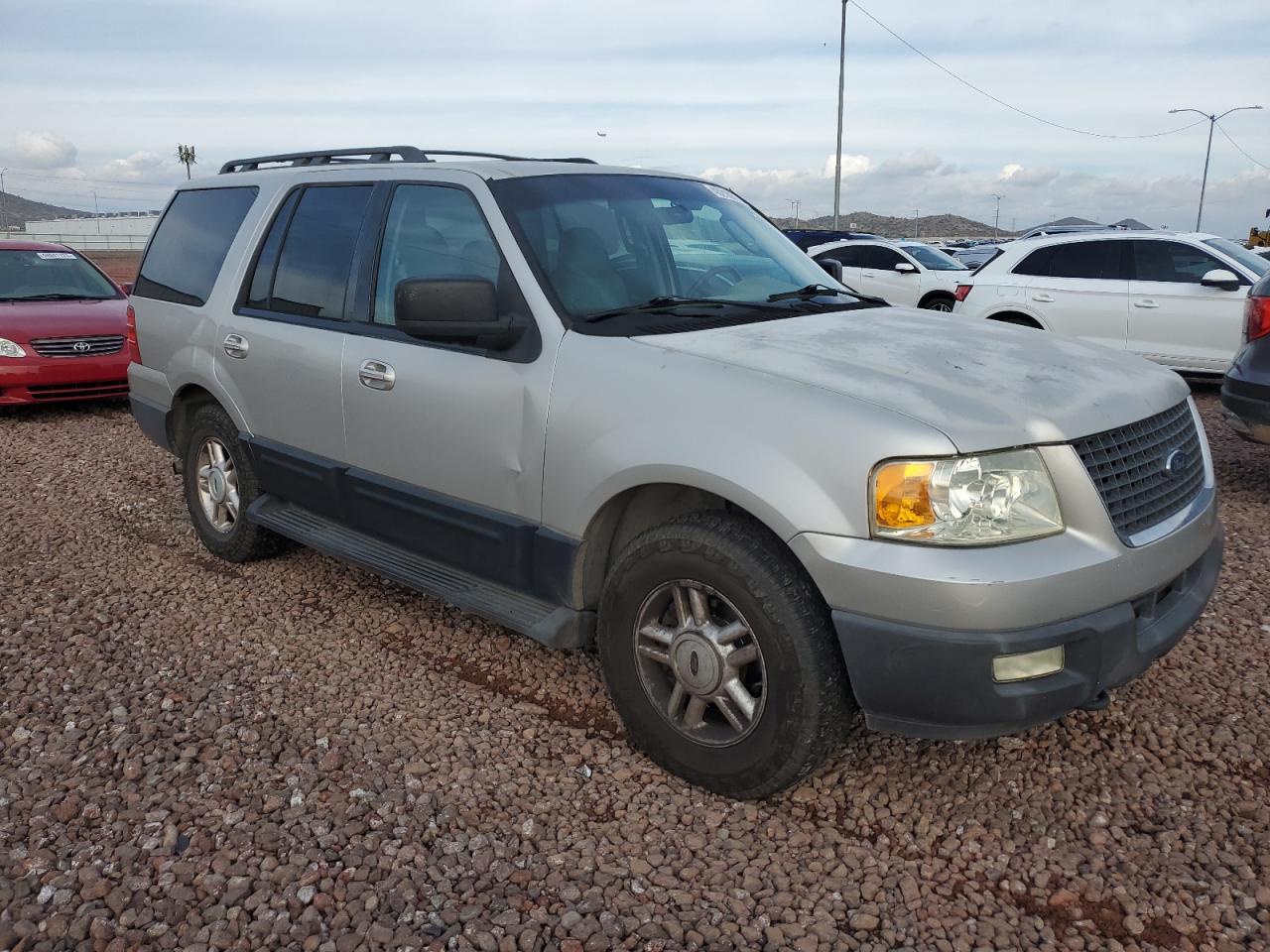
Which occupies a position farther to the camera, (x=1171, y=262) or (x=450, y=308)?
(x=1171, y=262)

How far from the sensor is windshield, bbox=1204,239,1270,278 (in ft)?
31.8

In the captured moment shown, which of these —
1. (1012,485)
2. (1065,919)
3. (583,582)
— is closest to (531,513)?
(583,582)

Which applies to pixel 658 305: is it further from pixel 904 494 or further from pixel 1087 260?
pixel 1087 260

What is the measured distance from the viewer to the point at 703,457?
2.87 m

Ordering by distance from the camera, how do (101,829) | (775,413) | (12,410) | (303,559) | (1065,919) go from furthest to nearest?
1. (12,410)
2. (303,559)
3. (101,829)
4. (775,413)
5. (1065,919)

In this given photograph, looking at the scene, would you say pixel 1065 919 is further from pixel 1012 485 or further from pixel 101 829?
pixel 101 829

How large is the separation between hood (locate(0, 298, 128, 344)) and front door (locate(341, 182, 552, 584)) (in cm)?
616

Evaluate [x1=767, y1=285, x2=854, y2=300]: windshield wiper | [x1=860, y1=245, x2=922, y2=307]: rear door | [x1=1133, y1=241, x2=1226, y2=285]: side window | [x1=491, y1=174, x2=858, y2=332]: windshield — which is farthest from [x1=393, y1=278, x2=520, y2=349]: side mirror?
[x1=860, y1=245, x2=922, y2=307]: rear door

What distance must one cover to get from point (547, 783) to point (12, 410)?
8.69 m

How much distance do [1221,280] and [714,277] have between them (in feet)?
24.3

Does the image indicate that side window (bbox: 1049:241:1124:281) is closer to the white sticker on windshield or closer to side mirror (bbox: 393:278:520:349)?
the white sticker on windshield

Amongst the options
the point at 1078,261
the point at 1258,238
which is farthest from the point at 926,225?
the point at 1078,261

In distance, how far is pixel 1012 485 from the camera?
2654mm

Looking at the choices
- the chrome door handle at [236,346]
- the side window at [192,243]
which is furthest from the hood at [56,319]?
the chrome door handle at [236,346]
